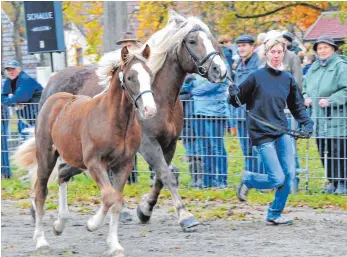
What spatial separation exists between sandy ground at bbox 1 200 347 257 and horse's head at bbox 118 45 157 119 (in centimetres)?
142

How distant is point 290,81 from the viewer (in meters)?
8.98

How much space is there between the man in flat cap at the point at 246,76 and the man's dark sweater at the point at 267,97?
237cm

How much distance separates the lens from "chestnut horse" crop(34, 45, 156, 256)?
748 centimetres

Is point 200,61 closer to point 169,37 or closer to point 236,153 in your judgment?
point 169,37

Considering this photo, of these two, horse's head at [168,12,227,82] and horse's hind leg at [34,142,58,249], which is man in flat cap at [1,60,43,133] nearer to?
horse's head at [168,12,227,82]

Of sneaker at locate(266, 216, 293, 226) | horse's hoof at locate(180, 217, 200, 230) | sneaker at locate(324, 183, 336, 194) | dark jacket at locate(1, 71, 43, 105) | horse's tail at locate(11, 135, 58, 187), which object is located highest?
dark jacket at locate(1, 71, 43, 105)

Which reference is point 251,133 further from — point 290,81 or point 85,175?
point 85,175

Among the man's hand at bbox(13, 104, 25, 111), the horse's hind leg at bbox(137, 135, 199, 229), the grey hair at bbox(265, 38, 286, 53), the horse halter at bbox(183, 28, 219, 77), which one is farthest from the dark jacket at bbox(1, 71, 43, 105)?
the grey hair at bbox(265, 38, 286, 53)

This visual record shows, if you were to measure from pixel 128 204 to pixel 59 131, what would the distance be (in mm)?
3203

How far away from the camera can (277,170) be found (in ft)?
28.7

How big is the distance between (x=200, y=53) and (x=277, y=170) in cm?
149

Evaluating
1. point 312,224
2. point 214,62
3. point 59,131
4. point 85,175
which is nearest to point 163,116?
point 214,62

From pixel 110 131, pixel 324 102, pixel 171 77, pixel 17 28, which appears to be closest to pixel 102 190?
pixel 110 131

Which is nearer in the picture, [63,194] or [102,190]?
[102,190]
